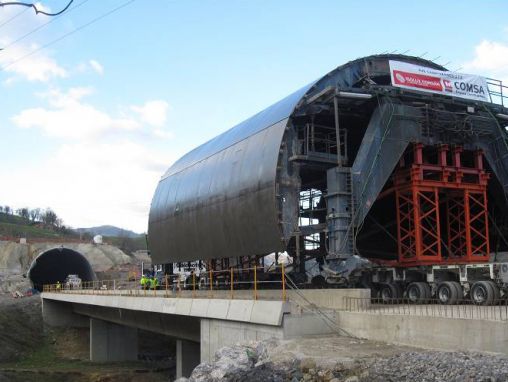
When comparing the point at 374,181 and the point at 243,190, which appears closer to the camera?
the point at 374,181

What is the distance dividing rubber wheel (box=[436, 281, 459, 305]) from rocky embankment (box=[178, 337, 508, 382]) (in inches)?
208

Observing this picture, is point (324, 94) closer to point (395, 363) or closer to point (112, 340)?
point (395, 363)

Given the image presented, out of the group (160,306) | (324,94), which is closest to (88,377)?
(160,306)

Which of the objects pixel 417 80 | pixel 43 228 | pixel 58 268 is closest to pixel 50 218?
pixel 43 228

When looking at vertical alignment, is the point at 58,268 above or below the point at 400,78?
below

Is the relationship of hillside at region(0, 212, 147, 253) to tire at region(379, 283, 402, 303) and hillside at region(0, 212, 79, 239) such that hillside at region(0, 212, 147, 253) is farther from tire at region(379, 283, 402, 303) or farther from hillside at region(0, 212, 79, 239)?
tire at region(379, 283, 402, 303)

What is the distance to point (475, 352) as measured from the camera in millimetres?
10383

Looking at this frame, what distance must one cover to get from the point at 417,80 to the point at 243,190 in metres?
8.05

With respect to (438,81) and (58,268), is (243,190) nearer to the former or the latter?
(438,81)

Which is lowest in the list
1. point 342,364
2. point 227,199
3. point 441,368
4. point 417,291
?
point 342,364

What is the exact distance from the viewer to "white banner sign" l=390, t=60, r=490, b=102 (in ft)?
73.2

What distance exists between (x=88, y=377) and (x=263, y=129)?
17.5m

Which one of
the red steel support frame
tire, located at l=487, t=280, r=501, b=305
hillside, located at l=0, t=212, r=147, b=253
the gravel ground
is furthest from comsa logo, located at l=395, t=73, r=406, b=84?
hillside, located at l=0, t=212, r=147, b=253

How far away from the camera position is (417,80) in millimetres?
22688
